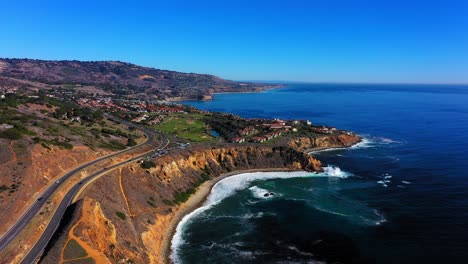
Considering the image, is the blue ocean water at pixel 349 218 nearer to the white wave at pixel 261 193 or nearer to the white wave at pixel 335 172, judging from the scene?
the white wave at pixel 335 172

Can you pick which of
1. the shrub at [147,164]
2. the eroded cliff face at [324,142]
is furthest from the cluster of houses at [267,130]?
the shrub at [147,164]

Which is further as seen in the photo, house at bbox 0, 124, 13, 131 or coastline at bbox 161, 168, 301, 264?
house at bbox 0, 124, 13, 131

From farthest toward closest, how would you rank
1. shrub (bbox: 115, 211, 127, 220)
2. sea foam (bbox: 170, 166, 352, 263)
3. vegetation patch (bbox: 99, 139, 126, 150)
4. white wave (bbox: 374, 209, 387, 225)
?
vegetation patch (bbox: 99, 139, 126, 150) < white wave (bbox: 374, 209, 387, 225) < sea foam (bbox: 170, 166, 352, 263) < shrub (bbox: 115, 211, 127, 220)

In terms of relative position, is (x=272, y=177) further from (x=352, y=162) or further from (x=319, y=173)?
(x=352, y=162)

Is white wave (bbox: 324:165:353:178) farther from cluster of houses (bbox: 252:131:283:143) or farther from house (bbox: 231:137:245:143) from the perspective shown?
house (bbox: 231:137:245:143)

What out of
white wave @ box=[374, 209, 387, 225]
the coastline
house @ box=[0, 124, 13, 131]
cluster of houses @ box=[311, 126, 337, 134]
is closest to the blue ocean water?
white wave @ box=[374, 209, 387, 225]

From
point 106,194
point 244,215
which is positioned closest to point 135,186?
point 106,194
